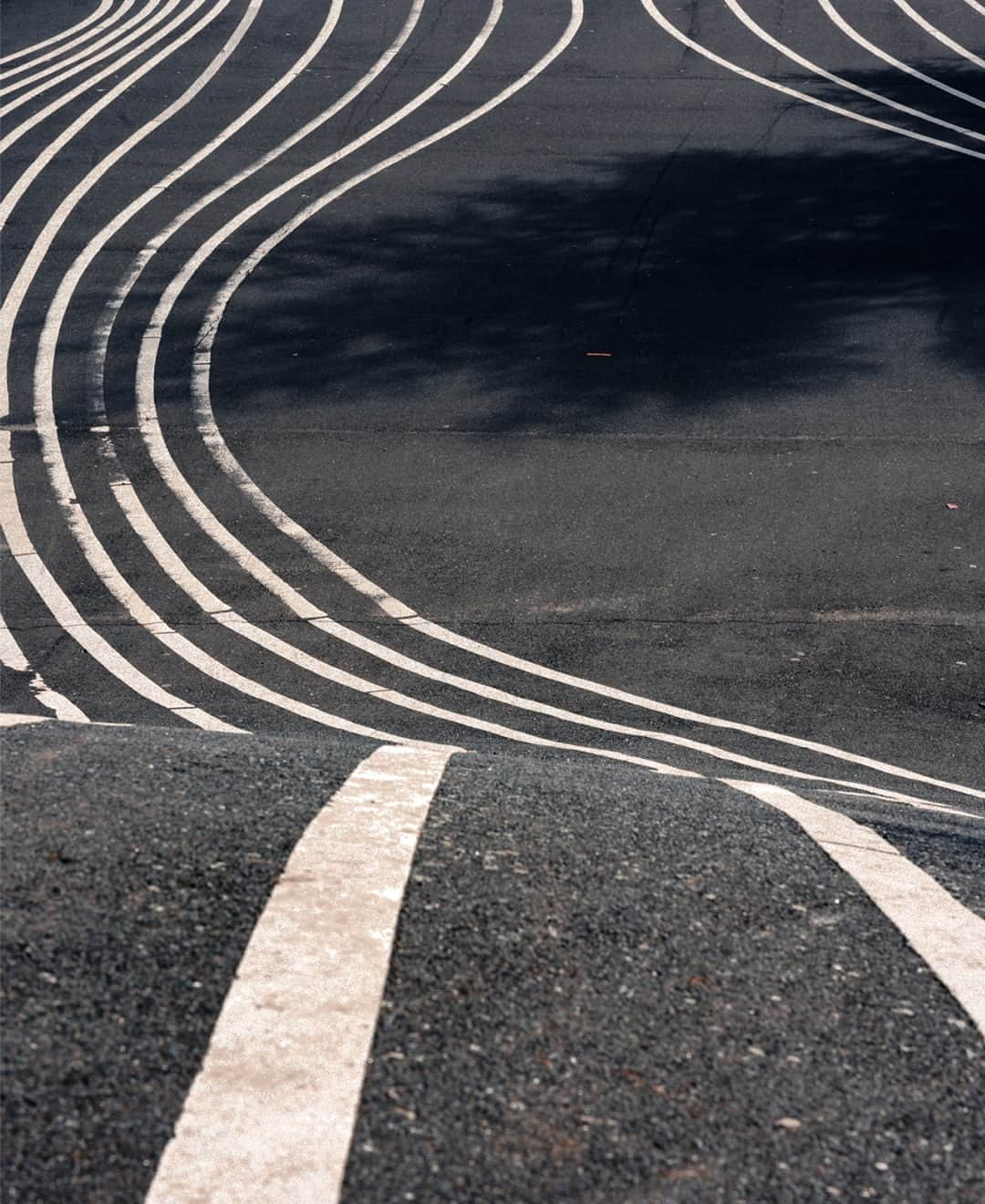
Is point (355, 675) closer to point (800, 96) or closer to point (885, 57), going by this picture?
point (800, 96)

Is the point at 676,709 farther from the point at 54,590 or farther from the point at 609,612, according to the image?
the point at 54,590

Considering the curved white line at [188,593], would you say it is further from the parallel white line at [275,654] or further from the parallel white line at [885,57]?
the parallel white line at [885,57]

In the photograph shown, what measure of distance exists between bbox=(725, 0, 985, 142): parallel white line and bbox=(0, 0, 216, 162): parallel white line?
1104cm

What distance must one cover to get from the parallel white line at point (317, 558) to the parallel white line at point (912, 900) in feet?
7.23

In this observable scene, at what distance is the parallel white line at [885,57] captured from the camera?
2452 centimetres

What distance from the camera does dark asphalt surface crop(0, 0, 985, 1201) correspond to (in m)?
3.83

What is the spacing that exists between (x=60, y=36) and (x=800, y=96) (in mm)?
14705

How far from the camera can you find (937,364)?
1595 cm

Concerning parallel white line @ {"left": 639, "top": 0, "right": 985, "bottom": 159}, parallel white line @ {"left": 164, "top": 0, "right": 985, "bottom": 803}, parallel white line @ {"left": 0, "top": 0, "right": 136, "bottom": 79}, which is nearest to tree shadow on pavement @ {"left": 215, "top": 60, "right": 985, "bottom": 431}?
parallel white line @ {"left": 164, "top": 0, "right": 985, "bottom": 803}

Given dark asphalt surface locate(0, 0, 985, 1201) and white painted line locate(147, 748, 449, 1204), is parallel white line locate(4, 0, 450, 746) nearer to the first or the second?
dark asphalt surface locate(0, 0, 985, 1201)

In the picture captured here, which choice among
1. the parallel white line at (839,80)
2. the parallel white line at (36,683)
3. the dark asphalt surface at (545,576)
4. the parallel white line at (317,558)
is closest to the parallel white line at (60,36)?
the dark asphalt surface at (545,576)

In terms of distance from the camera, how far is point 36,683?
10.3 metres

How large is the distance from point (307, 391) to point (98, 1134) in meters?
12.7

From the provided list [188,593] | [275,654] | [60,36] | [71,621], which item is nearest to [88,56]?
[60,36]
